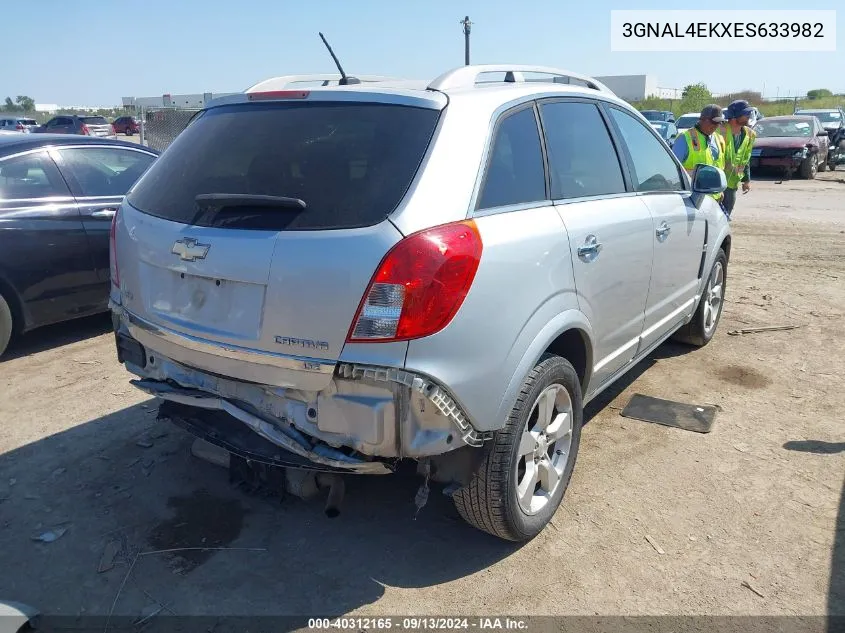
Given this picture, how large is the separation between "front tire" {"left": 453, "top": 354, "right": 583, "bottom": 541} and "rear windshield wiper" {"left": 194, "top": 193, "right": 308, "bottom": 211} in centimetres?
111

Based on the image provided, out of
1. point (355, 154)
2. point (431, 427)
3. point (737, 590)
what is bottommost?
point (737, 590)

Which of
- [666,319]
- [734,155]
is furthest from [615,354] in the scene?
[734,155]

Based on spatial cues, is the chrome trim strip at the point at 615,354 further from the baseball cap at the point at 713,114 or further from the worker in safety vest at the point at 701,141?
the baseball cap at the point at 713,114

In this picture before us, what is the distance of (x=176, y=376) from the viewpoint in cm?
279

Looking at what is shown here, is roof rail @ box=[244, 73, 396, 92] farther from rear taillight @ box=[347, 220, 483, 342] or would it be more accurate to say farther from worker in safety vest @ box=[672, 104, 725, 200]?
worker in safety vest @ box=[672, 104, 725, 200]

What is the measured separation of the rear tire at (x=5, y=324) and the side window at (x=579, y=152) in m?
4.05

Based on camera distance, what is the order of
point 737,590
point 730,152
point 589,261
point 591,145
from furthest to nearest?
point 730,152 → point 591,145 → point 589,261 → point 737,590

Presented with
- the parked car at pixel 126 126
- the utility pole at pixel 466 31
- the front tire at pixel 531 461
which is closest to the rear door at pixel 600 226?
the front tire at pixel 531 461

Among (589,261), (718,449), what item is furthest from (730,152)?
(589,261)

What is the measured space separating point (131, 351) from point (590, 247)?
2.10 meters

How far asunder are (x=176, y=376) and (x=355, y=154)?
118 cm

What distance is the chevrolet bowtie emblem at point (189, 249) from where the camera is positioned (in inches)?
98.0

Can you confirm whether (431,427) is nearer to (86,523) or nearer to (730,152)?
(86,523)

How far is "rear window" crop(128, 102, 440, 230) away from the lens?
7.80 feet
